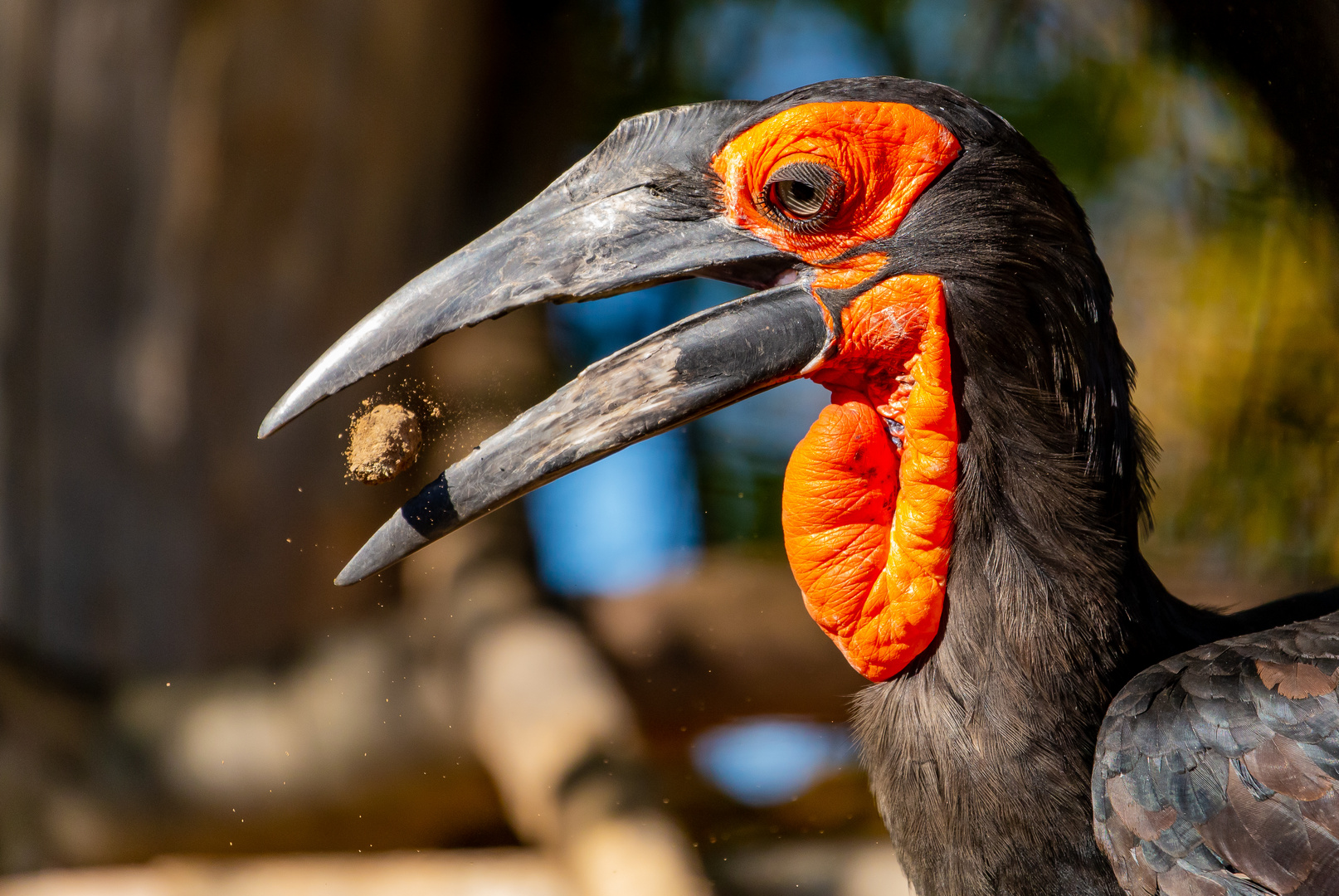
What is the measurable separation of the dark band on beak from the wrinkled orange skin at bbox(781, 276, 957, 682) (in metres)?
0.09

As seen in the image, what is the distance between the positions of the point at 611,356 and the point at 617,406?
0.09 m

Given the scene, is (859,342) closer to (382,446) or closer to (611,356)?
(611,356)

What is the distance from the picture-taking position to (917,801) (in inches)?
61.9

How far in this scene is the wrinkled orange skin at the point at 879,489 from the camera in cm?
153

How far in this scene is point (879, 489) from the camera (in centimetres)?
162

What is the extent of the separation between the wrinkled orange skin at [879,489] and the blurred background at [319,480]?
1582mm

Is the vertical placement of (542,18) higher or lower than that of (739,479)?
higher

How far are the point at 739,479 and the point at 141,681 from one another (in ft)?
8.24

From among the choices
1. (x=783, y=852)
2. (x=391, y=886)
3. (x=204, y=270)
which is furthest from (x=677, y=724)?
(x=204, y=270)

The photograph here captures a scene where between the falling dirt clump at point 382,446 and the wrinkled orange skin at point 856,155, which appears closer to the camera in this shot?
the wrinkled orange skin at point 856,155

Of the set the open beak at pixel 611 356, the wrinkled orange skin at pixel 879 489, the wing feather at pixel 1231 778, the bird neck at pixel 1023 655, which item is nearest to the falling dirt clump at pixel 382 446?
the open beak at pixel 611 356

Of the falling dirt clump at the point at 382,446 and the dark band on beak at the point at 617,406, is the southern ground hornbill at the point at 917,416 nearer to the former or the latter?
the dark band on beak at the point at 617,406

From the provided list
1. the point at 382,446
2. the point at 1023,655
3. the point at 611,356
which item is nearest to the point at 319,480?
the point at 382,446

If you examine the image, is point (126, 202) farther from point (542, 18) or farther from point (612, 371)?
point (612, 371)
